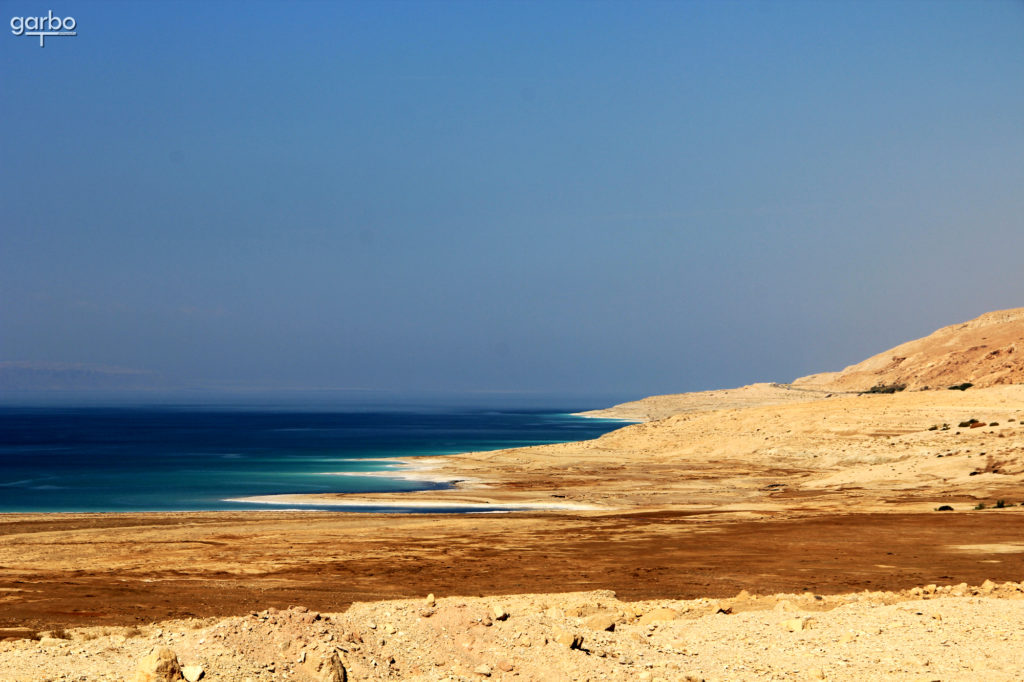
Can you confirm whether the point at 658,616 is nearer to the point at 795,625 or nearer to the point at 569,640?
the point at 795,625

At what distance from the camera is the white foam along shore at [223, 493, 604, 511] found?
4988 centimetres

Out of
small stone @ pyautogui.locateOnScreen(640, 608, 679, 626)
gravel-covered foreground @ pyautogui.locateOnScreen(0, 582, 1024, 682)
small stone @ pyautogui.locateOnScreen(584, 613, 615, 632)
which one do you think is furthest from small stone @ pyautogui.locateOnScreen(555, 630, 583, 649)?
small stone @ pyautogui.locateOnScreen(640, 608, 679, 626)

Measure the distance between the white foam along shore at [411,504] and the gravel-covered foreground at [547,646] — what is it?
30090 millimetres

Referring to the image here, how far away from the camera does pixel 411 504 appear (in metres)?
52.0

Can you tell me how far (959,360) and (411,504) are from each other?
12280 cm

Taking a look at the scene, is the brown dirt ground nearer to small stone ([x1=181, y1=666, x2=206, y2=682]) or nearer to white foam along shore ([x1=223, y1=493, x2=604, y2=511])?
small stone ([x1=181, y1=666, x2=206, y2=682])

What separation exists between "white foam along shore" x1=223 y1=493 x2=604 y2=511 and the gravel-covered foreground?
30090 mm

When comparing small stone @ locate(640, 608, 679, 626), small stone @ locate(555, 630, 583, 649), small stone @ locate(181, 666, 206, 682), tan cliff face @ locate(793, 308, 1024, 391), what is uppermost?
tan cliff face @ locate(793, 308, 1024, 391)

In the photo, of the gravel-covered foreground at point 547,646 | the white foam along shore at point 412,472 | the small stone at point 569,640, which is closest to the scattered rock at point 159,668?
the gravel-covered foreground at point 547,646

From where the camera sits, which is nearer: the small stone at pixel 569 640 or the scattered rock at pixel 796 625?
the small stone at pixel 569 640

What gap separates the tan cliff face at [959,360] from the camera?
12862cm

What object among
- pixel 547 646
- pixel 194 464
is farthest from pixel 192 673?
pixel 194 464

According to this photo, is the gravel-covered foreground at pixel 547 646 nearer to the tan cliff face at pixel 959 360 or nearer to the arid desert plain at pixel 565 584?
the arid desert plain at pixel 565 584

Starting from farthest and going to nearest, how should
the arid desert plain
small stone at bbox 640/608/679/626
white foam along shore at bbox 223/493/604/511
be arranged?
white foam along shore at bbox 223/493/604/511, small stone at bbox 640/608/679/626, the arid desert plain
